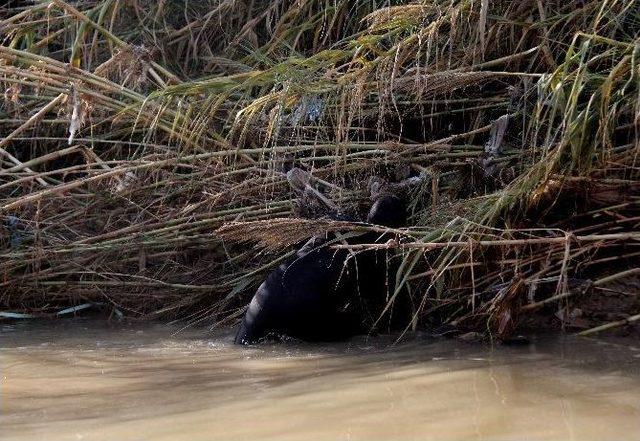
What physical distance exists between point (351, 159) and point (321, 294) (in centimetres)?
61

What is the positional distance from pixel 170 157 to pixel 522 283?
1.70 meters

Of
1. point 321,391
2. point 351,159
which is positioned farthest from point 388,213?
point 321,391

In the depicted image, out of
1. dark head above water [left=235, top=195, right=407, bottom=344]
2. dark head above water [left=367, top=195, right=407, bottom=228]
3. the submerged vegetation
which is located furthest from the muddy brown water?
dark head above water [left=367, top=195, right=407, bottom=228]

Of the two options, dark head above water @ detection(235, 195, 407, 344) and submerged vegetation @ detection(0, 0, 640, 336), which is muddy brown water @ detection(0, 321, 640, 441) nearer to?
dark head above water @ detection(235, 195, 407, 344)

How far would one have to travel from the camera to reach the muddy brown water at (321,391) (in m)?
2.25

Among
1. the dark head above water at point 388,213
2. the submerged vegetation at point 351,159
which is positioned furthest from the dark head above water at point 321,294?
the submerged vegetation at point 351,159

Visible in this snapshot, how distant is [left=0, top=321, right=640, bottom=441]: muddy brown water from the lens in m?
2.25

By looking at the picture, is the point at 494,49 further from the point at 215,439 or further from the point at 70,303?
Answer: the point at 215,439

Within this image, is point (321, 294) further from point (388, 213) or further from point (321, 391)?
point (321, 391)

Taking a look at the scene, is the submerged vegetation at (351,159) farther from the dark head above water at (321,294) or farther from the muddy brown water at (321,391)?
the muddy brown water at (321,391)

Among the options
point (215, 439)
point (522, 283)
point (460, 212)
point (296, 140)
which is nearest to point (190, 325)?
point (296, 140)

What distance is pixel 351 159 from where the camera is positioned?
3.95 meters

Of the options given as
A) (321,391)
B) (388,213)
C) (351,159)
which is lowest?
(321,391)

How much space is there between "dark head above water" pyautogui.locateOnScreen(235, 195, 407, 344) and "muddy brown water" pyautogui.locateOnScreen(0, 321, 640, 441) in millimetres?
91
